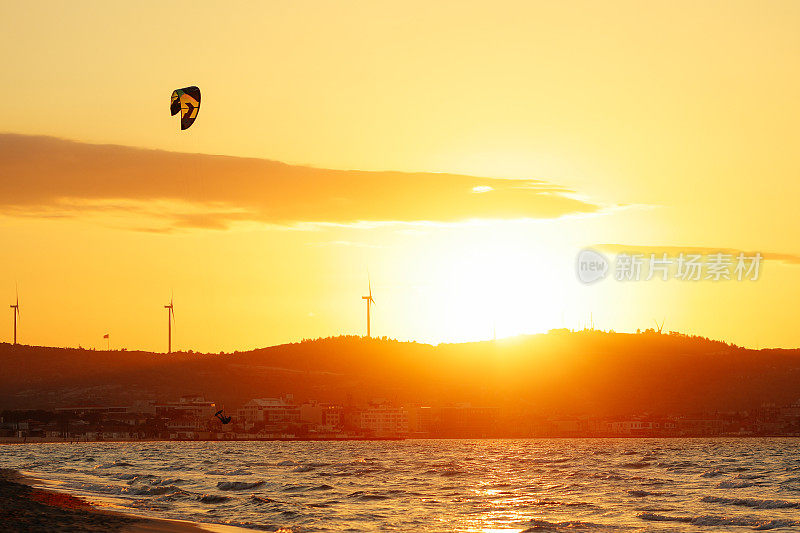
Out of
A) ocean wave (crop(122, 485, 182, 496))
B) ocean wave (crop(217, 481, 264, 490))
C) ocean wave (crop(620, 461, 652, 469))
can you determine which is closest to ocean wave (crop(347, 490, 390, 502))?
ocean wave (crop(217, 481, 264, 490))

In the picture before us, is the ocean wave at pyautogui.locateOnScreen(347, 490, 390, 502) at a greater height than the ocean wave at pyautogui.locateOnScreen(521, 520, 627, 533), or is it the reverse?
the ocean wave at pyautogui.locateOnScreen(521, 520, 627, 533)

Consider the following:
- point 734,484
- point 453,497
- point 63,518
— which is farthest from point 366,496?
point 734,484

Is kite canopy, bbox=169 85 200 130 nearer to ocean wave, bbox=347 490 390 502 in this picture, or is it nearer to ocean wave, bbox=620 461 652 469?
ocean wave, bbox=347 490 390 502

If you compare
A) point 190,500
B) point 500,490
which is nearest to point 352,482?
point 500,490

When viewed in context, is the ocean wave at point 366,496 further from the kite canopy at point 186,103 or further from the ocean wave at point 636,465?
the ocean wave at point 636,465

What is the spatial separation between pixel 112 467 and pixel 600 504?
81209 mm

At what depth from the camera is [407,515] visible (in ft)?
247

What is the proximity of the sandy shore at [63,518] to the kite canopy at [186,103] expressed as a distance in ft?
116

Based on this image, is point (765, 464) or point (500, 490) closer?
point (500, 490)

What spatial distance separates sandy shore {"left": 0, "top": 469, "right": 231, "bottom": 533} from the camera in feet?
174

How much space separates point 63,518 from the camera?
191 ft

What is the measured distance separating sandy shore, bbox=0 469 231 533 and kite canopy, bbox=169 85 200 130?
35.3 metres

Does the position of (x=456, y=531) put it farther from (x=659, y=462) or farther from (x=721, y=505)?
(x=659, y=462)

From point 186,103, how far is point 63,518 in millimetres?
47428
